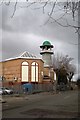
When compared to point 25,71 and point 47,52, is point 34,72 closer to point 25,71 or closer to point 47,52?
point 25,71

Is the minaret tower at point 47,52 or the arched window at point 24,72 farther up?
the minaret tower at point 47,52

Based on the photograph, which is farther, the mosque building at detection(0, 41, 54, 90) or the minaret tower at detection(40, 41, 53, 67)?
the minaret tower at detection(40, 41, 53, 67)

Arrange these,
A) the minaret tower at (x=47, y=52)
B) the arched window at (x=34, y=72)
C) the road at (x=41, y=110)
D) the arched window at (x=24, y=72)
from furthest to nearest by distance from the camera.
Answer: the minaret tower at (x=47, y=52), the arched window at (x=34, y=72), the arched window at (x=24, y=72), the road at (x=41, y=110)

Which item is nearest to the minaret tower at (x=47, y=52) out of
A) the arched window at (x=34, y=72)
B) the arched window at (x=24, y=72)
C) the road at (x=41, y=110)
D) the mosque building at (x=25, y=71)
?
the mosque building at (x=25, y=71)

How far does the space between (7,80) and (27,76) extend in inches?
267

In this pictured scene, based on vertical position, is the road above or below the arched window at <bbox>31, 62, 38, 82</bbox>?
below

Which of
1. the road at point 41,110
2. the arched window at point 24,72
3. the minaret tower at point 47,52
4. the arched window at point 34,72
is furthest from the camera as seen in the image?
the minaret tower at point 47,52

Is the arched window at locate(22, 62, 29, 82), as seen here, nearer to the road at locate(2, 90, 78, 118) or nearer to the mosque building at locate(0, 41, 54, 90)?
the mosque building at locate(0, 41, 54, 90)

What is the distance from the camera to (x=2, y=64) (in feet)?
317

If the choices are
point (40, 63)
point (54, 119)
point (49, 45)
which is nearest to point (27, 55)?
point (40, 63)

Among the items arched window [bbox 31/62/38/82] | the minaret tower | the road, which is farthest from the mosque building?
the road

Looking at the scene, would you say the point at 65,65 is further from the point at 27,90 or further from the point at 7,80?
the point at 27,90

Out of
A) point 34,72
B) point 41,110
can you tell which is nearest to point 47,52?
point 34,72

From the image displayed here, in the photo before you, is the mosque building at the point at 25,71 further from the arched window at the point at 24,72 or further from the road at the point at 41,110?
the road at the point at 41,110
